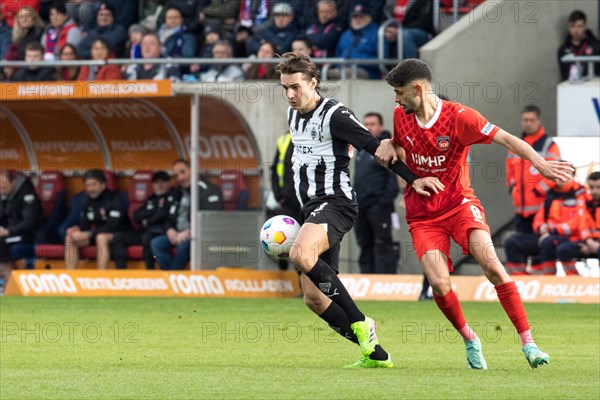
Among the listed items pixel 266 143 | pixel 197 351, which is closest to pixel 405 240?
pixel 266 143

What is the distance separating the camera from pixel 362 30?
18.7 meters

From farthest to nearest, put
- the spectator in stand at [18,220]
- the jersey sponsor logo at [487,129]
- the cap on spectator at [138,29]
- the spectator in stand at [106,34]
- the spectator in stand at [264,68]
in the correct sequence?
the spectator in stand at [106,34] → the cap on spectator at [138,29] → the spectator in stand at [18,220] → the spectator in stand at [264,68] → the jersey sponsor logo at [487,129]

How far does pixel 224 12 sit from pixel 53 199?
12.3 ft

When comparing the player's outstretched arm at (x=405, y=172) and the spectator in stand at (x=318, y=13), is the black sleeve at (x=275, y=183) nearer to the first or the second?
the spectator in stand at (x=318, y=13)

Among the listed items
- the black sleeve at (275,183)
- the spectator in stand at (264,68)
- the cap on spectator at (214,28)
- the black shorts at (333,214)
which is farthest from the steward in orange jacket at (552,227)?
the black shorts at (333,214)

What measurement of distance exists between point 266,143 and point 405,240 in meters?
2.32

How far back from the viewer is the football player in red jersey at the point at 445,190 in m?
9.09

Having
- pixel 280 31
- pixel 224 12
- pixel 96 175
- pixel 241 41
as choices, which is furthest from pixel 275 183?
pixel 224 12

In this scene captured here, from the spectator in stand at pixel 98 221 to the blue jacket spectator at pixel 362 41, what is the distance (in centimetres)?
373

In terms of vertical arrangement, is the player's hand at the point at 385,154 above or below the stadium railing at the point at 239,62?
below

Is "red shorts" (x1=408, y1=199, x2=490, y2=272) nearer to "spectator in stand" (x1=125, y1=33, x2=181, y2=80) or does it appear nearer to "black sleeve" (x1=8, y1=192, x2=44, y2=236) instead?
"spectator in stand" (x1=125, y1=33, x2=181, y2=80)

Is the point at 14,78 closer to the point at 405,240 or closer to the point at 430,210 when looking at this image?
the point at 405,240

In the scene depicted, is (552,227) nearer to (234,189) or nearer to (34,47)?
(234,189)

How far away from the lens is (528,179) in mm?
16688
